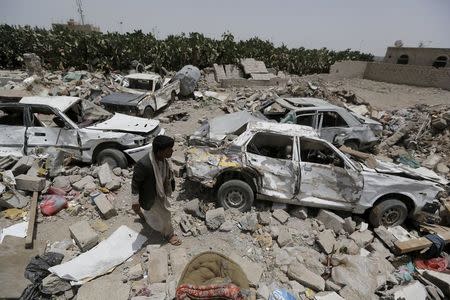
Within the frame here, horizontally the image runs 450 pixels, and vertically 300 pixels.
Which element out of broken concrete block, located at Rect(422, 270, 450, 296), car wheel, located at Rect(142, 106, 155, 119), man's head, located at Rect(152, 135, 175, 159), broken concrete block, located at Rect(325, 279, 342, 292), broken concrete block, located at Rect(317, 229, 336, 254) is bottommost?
broken concrete block, located at Rect(422, 270, 450, 296)

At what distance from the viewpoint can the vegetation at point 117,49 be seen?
1731 cm

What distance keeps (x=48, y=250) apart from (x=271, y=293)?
10.5 feet

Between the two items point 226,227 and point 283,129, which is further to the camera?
point 283,129

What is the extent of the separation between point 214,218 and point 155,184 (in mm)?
1395

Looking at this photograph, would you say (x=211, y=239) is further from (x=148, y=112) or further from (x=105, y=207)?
(x=148, y=112)

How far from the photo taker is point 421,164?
8.15 m

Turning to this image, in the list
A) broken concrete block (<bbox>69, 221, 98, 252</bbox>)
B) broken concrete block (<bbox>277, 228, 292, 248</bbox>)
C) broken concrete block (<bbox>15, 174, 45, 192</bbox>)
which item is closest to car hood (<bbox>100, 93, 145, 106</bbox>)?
broken concrete block (<bbox>15, 174, 45, 192</bbox>)

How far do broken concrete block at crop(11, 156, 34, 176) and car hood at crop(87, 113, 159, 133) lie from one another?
1283mm

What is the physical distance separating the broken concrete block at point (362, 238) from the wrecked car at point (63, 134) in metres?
4.35

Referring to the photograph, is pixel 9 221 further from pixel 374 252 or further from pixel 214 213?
pixel 374 252

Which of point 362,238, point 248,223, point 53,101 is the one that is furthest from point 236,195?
point 53,101

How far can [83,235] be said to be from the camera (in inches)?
165

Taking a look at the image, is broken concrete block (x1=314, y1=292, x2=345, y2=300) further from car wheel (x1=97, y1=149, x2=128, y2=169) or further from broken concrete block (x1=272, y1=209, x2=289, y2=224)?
car wheel (x1=97, y1=149, x2=128, y2=169)

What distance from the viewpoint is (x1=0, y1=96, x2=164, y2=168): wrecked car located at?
574 cm
